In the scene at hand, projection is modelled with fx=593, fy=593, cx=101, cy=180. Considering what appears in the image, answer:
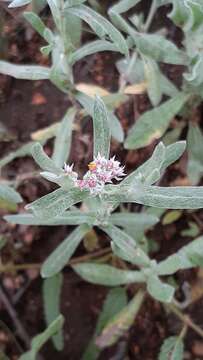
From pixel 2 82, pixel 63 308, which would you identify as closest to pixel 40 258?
pixel 63 308

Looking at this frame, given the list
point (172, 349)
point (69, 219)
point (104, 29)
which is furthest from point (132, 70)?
point (172, 349)

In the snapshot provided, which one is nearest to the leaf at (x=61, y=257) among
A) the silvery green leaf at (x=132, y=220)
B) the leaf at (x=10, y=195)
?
the silvery green leaf at (x=132, y=220)

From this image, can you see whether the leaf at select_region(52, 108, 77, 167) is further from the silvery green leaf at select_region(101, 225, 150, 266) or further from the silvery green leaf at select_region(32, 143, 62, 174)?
the silvery green leaf at select_region(32, 143, 62, 174)

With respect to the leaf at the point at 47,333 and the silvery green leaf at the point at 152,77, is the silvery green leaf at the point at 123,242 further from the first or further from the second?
the silvery green leaf at the point at 152,77

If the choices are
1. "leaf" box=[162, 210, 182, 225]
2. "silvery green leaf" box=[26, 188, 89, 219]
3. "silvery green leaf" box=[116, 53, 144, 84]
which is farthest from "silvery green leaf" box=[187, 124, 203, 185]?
"silvery green leaf" box=[26, 188, 89, 219]

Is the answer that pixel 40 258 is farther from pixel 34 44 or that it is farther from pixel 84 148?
pixel 34 44

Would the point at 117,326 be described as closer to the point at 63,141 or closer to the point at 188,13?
the point at 63,141
